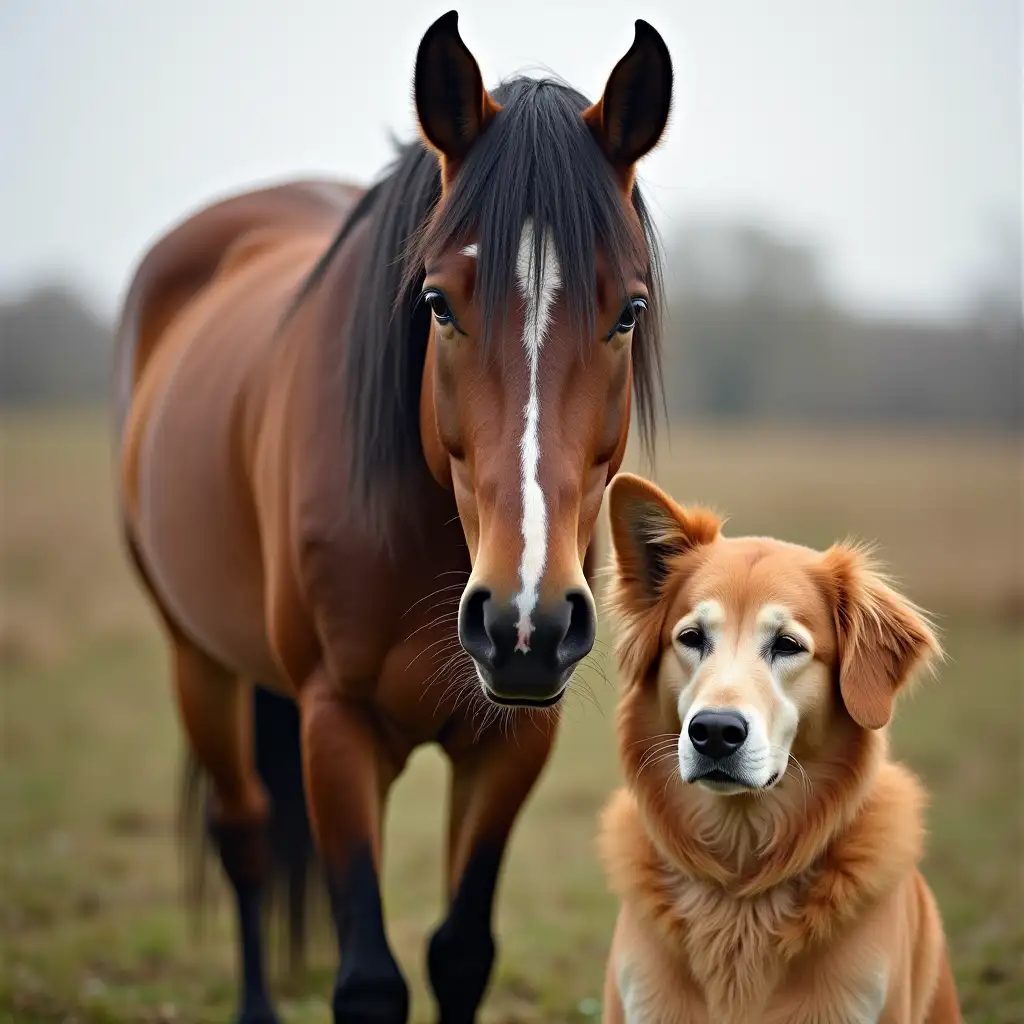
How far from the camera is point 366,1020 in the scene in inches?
123

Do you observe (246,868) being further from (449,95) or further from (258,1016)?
(449,95)

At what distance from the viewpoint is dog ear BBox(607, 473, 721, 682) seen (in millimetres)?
3021

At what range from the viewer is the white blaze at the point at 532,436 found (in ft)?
7.64

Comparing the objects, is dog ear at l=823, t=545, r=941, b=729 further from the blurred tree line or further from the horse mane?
the blurred tree line

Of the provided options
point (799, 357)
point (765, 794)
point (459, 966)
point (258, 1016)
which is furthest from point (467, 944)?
point (799, 357)

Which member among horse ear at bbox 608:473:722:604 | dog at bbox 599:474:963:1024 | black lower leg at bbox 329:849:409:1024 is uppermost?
horse ear at bbox 608:473:722:604

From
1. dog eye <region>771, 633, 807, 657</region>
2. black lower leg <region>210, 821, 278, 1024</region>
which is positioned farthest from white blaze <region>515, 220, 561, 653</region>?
black lower leg <region>210, 821, 278, 1024</region>

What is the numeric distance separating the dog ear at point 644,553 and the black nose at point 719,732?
1.38 feet

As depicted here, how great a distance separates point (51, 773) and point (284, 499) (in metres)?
6.98

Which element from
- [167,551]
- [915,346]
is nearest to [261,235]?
[167,551]

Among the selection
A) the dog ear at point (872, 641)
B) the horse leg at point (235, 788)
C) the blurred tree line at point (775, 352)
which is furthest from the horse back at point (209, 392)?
the blurred tree line at point (775, 352)

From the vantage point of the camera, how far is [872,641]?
9.43ft

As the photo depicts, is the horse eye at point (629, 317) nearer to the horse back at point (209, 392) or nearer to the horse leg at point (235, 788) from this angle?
the horse back at point (209, 392)

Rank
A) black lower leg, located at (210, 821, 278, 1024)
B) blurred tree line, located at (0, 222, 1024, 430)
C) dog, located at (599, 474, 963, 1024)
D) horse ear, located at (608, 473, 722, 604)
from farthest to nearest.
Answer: blurred tree line, located at (0, 222, 1024, 430) < black lower leg, located at (210, 821, 278, 1024) < horse ear, located at (608, 473, 722, 604) < dog, located at (599, 474, 963, 1024)
